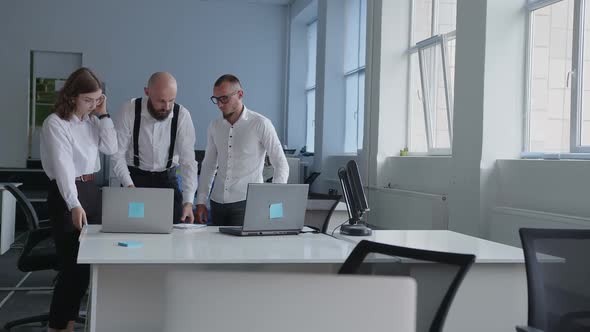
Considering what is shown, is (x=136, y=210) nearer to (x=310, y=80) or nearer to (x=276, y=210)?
(x=276, y=210)

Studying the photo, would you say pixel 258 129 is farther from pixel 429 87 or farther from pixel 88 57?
pixel 88 57

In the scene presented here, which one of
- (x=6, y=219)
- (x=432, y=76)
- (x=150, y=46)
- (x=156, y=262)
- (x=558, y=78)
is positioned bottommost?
(x=6, y=219)

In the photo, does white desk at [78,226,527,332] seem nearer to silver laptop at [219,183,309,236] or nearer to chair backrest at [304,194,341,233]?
silver laptop at [219,183,309,236]

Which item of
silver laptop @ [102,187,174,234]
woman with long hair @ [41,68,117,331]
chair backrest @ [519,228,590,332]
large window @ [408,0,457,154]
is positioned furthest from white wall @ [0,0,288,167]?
chair backrest @ [519,228,590,332]

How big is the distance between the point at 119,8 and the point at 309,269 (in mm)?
7965

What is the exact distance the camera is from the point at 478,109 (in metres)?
4.55

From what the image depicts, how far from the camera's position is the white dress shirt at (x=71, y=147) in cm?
303

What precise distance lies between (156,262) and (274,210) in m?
0.90

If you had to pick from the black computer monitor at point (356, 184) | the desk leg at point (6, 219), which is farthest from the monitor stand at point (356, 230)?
the desk leg at point (6, 219)

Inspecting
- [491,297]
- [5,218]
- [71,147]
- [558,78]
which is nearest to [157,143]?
[71,147]

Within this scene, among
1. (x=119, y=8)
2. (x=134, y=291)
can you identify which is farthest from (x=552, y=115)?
(x=119, y=8)

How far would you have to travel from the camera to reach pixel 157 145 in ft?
12.2

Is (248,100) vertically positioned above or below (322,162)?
above

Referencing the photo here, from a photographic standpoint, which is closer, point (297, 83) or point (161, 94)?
point (161, 94)
